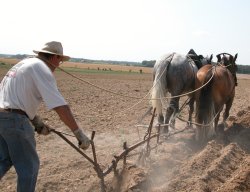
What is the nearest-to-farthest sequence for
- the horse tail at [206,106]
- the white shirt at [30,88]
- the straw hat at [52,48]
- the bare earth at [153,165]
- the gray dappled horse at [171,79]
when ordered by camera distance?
the white shirt at [30,88] → the straw hat at [52,48] → the bare earth at [153,165] → the horse tail at [206,106] → the gray dappled horse at [171,79]

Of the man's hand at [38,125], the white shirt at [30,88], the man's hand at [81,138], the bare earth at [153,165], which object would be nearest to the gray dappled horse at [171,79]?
the bare earth at [153,165]

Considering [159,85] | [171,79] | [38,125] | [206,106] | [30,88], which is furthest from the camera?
[171,79]

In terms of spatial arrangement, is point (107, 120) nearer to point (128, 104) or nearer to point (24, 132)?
point (128, 104)

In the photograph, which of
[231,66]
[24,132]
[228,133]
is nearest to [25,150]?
[24,132]

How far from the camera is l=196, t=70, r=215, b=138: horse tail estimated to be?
7.47 meters

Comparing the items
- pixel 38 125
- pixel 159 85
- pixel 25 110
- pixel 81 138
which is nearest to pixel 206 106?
pixel 159 85

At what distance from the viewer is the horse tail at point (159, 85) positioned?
7502 mm

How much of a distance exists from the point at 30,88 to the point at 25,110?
249 mm

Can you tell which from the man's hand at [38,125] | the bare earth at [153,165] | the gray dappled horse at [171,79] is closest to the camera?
the man's hand at [38,125]

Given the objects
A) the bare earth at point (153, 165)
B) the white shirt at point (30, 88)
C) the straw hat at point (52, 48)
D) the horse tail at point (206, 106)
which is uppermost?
the straw hat at point (52, 48)

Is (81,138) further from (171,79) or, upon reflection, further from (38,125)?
(171,79)

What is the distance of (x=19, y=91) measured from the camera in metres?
3.50

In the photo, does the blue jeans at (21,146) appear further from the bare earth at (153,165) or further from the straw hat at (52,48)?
the bare earth at (153,165)

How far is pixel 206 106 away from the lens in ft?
24.6
